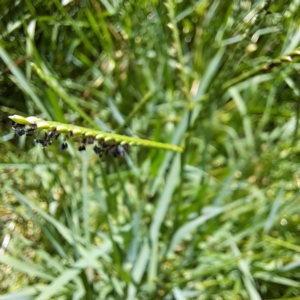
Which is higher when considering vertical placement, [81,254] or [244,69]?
[244,69]

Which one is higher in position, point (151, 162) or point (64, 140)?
point (64, 140)

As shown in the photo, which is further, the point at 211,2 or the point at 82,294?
the point at 211,2

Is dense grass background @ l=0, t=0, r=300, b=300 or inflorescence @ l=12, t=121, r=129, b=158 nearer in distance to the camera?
inflorescence @ l=12, t=121, r=129, b=158

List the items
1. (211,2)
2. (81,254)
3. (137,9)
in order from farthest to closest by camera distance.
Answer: (211,2)
(137,9)
(81,254)

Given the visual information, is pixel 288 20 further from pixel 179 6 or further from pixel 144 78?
pixel 144 78

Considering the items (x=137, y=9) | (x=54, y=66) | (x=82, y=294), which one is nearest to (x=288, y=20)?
(x=137, y=9)

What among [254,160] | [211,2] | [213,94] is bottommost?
[254,160]

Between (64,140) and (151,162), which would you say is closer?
(64,140)

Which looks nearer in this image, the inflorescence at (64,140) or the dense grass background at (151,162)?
the inflorescence at (64,140)
